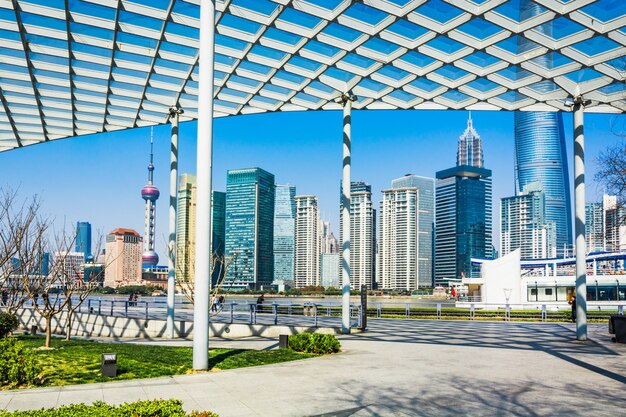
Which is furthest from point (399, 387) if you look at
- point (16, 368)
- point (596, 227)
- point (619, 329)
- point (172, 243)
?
point (596, 227)

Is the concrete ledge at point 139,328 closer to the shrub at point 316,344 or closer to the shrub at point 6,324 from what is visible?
the shrub at point 316,344

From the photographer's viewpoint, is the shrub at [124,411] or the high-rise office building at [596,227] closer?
the shrub at [124,411]

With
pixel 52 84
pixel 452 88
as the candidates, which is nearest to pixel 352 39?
pixel 452 88

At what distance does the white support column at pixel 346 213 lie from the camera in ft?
65.9

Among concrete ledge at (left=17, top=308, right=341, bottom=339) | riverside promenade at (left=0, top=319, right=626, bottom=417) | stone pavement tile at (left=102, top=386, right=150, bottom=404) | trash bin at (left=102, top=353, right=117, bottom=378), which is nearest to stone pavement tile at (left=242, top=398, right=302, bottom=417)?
riverside promenade at (left=0, top=319, right=626, bottom=417)

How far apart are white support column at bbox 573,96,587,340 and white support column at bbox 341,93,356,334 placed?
27.1 ft

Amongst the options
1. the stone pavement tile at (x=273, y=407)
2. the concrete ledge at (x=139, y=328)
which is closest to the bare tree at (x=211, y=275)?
the concrete ledge at (x=139, y=328)

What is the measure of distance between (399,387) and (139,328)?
1772 centimetres

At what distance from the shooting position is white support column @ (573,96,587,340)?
18.9 metres

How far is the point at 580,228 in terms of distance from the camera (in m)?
19.1

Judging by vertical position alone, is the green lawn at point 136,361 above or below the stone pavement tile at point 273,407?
below

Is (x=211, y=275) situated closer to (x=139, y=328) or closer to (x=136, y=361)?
(x=136, y=361)

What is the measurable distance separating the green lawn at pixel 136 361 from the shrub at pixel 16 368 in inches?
14.7

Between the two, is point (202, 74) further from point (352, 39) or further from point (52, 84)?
point (52, 84)
